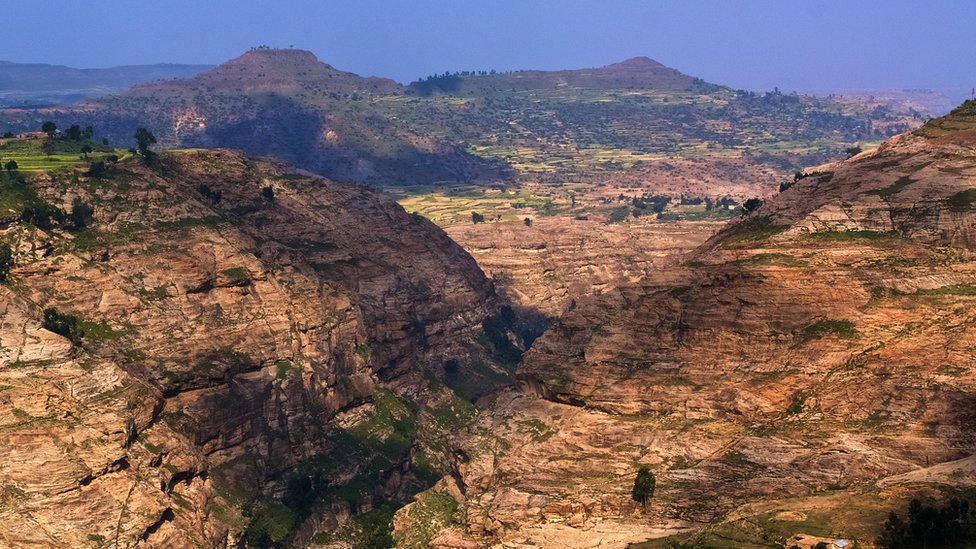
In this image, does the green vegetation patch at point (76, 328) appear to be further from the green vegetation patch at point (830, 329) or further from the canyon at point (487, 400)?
the green vegetation patch at point (830, 329)

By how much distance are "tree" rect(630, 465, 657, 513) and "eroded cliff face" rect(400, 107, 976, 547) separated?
1342mm

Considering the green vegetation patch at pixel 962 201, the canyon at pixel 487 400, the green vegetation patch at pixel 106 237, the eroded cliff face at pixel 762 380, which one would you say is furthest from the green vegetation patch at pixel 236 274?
the green vegetation patch at pixel 962 201

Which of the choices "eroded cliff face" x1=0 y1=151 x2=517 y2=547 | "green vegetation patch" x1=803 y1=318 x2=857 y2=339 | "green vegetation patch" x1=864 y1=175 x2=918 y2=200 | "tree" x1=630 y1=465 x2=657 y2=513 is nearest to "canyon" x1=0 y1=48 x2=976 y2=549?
"green vegetation patch" x1=803 y1=318 x2=857 y2=339

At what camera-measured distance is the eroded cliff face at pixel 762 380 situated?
91.9m

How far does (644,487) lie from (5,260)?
261ft

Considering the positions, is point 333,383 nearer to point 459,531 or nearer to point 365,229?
point 365,229

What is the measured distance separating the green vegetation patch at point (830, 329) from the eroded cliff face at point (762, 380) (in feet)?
0.52

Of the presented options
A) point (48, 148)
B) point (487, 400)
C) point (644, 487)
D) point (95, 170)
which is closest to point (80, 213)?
point (95, 170)

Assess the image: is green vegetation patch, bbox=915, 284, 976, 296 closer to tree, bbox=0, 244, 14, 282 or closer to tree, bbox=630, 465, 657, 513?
tree, bbox=630, 465, 657, 513

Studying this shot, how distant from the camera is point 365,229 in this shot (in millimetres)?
182000

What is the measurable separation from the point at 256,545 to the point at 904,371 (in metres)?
67.1

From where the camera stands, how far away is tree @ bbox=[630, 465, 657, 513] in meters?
92.3

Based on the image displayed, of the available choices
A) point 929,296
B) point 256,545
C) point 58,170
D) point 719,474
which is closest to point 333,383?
point 256,545

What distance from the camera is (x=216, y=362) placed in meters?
135
